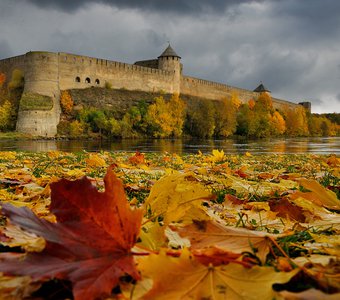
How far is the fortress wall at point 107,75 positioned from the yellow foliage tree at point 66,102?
106 centimetres

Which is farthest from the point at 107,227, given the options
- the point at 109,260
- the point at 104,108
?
the point at 104,108

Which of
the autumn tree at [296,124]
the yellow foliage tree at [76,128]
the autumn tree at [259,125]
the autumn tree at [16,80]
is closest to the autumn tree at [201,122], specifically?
the autumn tree at [259,125]

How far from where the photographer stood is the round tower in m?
40.7

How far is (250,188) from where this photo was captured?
181 cm

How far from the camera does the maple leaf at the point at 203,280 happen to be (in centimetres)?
41

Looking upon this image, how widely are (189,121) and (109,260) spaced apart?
1355 inches

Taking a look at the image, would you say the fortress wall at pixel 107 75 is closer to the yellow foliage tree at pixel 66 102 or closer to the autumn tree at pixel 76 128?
the yellow foliage tree at pixel 66 102

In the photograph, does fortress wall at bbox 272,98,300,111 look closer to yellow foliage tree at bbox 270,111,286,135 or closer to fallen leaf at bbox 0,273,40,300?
yellow foliage tree at bbox 270,111,286,135

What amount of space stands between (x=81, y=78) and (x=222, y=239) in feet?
117

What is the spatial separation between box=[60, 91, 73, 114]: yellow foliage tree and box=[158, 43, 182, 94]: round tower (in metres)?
12.4

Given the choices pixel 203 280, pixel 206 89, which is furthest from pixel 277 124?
pixel 203 280

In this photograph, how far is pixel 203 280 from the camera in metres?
0.43

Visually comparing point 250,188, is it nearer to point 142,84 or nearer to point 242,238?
point 242,238

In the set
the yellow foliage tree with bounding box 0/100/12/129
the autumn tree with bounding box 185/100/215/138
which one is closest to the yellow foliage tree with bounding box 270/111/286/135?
the autumn tree with bounding box 185/100/215/138
